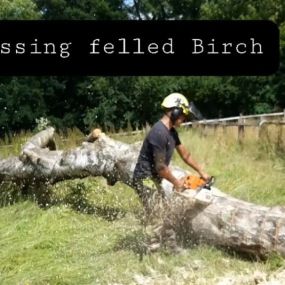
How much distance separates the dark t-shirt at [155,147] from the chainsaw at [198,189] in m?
0.41

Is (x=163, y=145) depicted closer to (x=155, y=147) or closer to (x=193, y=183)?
(x=155, y=147)

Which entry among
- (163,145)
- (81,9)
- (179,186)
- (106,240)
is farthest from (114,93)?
(179,186)

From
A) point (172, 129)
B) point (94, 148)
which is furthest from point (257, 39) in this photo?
point (94, 148)

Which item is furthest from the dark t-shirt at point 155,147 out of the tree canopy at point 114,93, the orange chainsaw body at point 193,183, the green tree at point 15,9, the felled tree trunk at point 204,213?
the tree canopy at point 114,93

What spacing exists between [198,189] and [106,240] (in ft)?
4.40

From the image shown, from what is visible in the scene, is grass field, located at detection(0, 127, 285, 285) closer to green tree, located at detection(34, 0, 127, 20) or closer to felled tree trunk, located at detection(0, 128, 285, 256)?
felled tree trunk, located at detection(0, 128, 285, 256)

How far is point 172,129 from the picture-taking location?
7.52 m

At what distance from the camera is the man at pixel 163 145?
7.16 m

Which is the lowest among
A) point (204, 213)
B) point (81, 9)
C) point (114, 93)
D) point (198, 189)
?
point (204, 213)

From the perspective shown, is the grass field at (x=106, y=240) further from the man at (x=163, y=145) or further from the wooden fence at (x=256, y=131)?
the wooden fence at (x=256, y=131)

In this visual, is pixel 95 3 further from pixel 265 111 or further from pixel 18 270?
pixel 18 270

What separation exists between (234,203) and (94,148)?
2730 millimetres

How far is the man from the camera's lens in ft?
23.5

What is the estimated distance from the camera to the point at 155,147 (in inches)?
284
